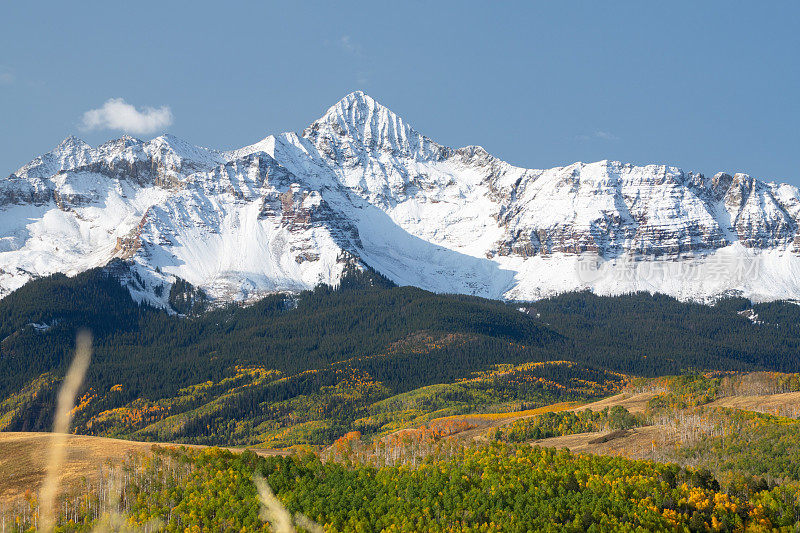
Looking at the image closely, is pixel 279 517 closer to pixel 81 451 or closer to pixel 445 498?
pixel 445 498

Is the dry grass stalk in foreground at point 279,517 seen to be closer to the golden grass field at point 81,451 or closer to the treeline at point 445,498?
the treeline at point 445,498

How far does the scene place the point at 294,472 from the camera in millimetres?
143875

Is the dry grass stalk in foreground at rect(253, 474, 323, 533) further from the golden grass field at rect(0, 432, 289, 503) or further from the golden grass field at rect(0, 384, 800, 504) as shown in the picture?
the golden grass field at rect(0, 384, 800, 504)

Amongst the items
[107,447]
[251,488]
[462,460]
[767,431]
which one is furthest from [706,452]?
[107,447]

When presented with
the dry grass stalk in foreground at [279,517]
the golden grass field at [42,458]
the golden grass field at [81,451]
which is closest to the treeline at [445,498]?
the dry grass stalk in foreground at [279,517]

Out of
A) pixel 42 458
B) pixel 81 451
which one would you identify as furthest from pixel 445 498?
pixel 42 458

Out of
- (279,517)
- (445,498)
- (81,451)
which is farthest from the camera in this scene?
(81,451)

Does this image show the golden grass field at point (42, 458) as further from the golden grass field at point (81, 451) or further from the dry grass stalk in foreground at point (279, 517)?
the dry grass stalk in foreground at point (279, 517)

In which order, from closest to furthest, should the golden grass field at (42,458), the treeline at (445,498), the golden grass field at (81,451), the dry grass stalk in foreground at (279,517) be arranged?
1. the treeline at (445,498)
2. the dry grass stalk in foreground at (279,517)
3. the golden grass field at (42,458)
4. the golden grass field at (81,451)

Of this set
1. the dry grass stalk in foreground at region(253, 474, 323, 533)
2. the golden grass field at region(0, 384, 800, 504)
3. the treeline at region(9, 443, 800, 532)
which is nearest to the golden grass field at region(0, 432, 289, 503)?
the golden grass field at region(0, 384, 800, 504)

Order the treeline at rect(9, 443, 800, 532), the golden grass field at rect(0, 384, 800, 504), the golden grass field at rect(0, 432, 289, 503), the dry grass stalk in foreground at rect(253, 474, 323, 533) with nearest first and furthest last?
1. the treeline at rect(9, 443, 800, 532)
2. the dry grass stalk in foreground at rect(253, 474, 323, 533)
3. the golden grass field at rect(0, 432, 289, 503)
4. the golden grass field at rect(0, 384, 800, 504)

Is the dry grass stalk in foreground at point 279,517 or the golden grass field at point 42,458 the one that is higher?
the golden grass field at point 42,458

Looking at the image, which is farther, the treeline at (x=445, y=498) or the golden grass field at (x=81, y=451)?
the golden grass field at (x=81, y=451)

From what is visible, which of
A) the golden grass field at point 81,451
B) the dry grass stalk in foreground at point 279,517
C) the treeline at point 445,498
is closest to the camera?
the treeline at point 445,498
